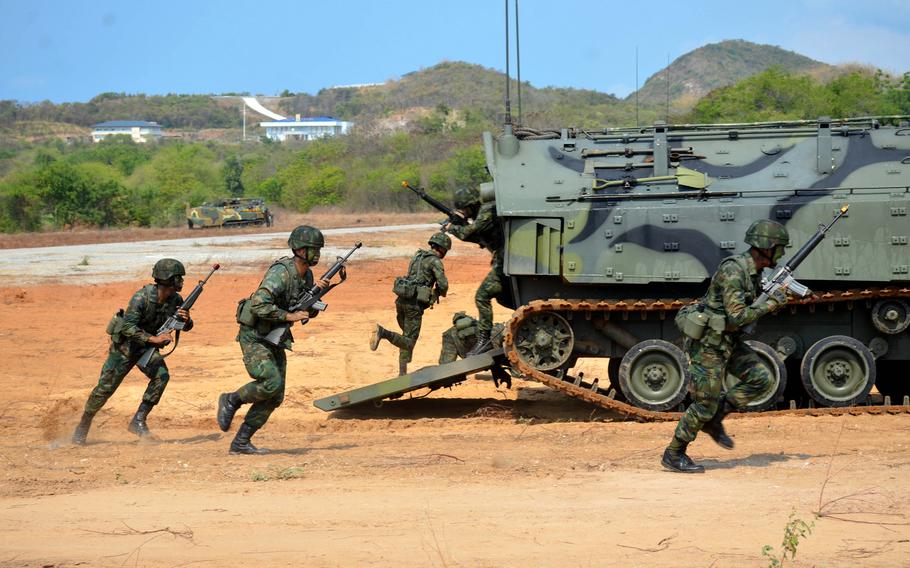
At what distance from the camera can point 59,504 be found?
787 centimetres

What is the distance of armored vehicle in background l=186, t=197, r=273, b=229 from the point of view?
42188 mm

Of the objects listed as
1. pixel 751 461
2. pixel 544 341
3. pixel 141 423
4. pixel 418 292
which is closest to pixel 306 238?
pixel 141 423

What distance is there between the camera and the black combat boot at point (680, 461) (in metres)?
8.43

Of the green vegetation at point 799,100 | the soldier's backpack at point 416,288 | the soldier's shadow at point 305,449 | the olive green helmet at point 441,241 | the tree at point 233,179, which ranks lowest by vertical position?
the soldier's shadow at point 305,449

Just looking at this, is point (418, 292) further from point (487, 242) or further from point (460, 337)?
point (487, 242)

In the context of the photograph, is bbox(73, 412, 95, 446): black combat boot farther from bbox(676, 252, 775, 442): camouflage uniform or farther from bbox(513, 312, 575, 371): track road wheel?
bbox(676, 252, 775, 442): camouflage uniform

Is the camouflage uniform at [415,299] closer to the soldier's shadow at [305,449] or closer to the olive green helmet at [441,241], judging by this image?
the olive green helmet at [441,241]

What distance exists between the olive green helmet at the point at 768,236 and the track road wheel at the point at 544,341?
11.2 ft

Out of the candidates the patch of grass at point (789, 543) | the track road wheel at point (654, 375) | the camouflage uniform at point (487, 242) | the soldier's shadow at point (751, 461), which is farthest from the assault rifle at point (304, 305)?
the patch of grass at point (789, 543)

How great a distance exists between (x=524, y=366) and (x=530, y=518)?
13.3 ft

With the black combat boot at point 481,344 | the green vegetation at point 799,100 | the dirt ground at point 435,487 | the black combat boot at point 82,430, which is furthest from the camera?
the green vegetation at point 799,100

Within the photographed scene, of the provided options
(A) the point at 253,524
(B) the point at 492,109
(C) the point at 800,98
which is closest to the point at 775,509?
(A) the point at 253,524

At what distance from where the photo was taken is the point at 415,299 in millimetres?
12922

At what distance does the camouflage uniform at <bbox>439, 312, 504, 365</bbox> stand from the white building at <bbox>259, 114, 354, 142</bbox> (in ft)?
334
